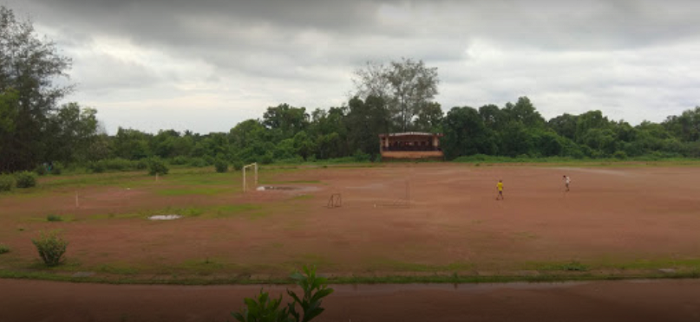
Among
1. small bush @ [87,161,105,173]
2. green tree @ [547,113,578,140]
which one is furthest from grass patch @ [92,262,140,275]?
green tree @ [547,113,578,140]

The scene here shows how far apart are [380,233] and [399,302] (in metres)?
5.63

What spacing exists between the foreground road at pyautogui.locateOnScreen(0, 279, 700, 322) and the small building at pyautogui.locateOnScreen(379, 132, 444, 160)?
157 feet

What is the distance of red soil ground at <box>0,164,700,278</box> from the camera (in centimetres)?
984

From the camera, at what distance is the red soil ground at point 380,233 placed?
32.3 feet

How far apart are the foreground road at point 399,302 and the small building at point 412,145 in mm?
47858

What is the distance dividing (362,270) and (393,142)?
4900 cm

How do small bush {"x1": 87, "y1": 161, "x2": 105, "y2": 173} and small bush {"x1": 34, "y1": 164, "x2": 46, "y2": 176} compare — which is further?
small bush {"x1": 87, "y1": 161, "x2": 105, "y2": 173}

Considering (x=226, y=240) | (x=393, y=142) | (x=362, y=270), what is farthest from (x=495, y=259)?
(x=393, y=142)

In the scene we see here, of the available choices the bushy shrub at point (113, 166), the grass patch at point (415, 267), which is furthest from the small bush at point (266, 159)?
the grass patch at point (415, 267)

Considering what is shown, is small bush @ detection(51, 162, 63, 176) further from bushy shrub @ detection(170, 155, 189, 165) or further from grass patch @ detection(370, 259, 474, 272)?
grass patch @ detection(370, 259, 474, 272)

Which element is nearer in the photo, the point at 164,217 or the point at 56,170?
the point at 164,217

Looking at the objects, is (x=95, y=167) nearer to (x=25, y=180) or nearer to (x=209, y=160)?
(x=209, y=160)

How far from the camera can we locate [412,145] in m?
57.3

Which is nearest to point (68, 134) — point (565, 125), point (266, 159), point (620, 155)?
point (266, 159)
